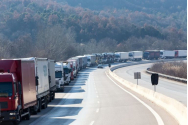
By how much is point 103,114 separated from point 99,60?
99527 mm

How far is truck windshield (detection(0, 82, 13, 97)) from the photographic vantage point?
1806 centimetres

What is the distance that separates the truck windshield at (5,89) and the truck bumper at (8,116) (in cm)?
77

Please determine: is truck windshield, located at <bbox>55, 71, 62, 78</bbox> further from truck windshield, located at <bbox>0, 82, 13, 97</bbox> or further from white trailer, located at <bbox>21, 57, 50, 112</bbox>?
truck windshield, located at <bbox>0, 82, 13, 97</bbox>

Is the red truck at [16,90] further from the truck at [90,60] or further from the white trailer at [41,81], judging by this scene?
the truck at [90,60]

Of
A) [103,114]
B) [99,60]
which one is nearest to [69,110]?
[103,114]

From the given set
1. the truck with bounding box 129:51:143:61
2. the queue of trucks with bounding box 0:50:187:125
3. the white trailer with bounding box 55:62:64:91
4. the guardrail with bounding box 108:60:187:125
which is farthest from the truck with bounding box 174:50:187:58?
the queue of trucks with bounding box 0:50:187:125

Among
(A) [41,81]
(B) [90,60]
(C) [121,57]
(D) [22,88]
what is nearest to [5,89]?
(D) [22,88]

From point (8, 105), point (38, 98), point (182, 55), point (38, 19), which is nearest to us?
point (8, 105)

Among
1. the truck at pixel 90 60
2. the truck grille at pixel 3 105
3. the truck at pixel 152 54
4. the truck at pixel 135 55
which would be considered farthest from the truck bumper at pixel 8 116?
the truck at pixel 152 54

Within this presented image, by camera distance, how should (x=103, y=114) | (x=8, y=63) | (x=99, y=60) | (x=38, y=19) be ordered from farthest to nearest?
(x=38, y=19) < (x=99, y=60) < (x=103, y=114) < (x=8, y=63)

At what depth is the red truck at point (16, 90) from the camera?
1794cm

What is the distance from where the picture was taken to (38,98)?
78.6 feet

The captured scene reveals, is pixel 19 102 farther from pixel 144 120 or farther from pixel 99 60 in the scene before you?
pixel 99 60

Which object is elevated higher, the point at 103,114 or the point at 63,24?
the point at 63,24
